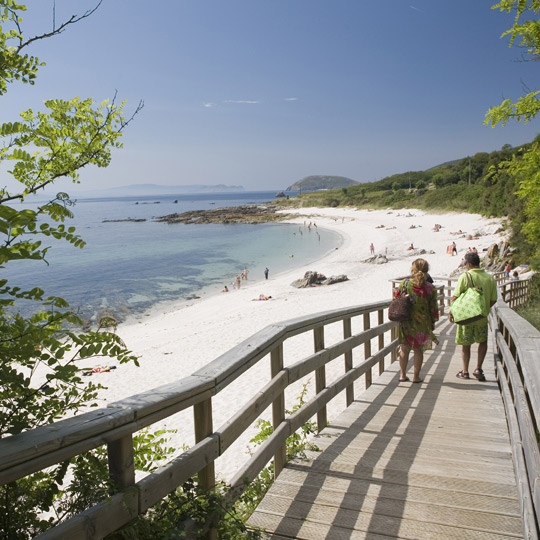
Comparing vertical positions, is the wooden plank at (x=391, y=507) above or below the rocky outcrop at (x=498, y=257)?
above

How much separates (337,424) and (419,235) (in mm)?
43734

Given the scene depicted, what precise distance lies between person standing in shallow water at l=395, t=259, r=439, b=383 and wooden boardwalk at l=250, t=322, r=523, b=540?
865 millimetres

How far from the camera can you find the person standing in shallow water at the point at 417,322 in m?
5.95

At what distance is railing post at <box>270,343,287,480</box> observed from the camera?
3281mm

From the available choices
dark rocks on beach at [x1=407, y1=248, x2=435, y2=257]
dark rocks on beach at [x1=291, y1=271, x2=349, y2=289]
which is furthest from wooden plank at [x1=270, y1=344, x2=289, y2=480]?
dark rocks on beach at [x1=407, y1=248, x2=435, y2=257]

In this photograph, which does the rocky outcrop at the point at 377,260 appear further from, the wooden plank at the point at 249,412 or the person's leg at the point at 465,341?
the wooden plank at the point at 249,412

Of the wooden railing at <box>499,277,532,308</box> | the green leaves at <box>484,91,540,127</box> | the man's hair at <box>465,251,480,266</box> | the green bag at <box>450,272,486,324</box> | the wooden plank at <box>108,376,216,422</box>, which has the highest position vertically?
the green leaves at <box>484,91,540,127</box>

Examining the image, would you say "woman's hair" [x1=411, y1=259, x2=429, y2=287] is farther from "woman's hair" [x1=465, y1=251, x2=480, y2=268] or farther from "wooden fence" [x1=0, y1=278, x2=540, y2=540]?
"wooden fence" [x1=0, y1=278, x2=540, y2=540]

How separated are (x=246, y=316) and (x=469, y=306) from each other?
15.2 metres

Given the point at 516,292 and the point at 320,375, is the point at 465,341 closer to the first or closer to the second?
the point at 320,375

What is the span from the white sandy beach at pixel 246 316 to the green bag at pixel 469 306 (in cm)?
344

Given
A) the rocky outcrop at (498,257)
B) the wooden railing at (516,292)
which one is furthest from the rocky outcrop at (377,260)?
the wooden railing at (516,292)

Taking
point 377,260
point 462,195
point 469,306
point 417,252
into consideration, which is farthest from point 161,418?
point 462,195

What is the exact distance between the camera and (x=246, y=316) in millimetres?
20531
